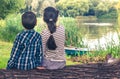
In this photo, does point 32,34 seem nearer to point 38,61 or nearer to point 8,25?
point 38,61

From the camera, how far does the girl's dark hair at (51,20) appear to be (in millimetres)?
4082

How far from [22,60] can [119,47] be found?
823 centimetres

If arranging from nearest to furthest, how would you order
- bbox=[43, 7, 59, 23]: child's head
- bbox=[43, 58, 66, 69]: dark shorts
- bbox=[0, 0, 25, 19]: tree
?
bbox=[43, 7, 59, 23]: child's head, bbox=[43, 58, 66, 69]: dark shorts, bbox=[0, 0, 25, 19]: tree

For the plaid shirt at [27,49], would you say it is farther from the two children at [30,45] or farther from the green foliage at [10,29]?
the green foliage at [10,29]

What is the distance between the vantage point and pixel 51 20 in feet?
13.5

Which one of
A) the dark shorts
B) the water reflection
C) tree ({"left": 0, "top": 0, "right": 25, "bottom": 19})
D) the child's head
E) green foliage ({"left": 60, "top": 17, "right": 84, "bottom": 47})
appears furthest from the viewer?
tree ({"left": 0, "top": 0, "right": 25, "bottom": 19})

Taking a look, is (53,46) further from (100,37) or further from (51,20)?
(100,37)

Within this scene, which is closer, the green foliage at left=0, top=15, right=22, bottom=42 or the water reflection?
the water reflection

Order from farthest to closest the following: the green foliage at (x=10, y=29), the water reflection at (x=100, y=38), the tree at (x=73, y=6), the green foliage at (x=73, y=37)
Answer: the tree at (x=73, y=6)
the green foliage at (x=10, y=29)
the green foliage at (x=73, y=37)
the water reflection at (x=100, y=38)

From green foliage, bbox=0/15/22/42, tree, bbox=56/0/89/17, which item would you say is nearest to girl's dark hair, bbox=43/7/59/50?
green foliage, bbox=0/15/22/42

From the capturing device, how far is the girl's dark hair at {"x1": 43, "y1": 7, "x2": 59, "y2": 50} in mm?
4082

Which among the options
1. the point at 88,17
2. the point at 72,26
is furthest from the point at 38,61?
the point at 88,17

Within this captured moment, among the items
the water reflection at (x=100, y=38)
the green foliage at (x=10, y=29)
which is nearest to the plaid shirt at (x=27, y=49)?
the water reflection at (x=100, y=38)

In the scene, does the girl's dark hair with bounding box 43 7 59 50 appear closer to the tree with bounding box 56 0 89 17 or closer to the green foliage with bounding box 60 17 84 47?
the green foliage with bounding box 60 17 84 47
